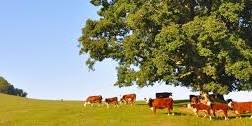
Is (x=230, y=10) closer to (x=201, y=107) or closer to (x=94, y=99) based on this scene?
(x=201, y=107)

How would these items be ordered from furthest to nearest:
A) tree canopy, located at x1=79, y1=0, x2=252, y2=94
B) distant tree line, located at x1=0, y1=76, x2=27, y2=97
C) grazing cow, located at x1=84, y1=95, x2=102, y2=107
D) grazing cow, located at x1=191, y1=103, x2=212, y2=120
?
1. distant tree line, located at x1=0, y1=76, x2=27, y2=97
2. grazing cow, located at x1=84, y1=95, x2=102, y2=107
3. tree canopy, located at x1=79, y1=0, x2=252, y2=94
4. grazing cow, located at x1=191, y1=103, x2=212, y2=120

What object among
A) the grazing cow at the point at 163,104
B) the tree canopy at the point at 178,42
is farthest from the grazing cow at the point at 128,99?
the grazing cow at the point at 163,104

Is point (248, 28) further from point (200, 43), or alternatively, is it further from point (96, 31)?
point (96, 31)

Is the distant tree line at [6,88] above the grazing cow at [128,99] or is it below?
above

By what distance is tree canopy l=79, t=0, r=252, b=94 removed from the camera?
52375 millimetres

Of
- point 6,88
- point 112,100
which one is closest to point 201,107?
point 112,100

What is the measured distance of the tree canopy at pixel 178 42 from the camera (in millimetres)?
52375

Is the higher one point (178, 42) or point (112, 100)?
point (178, 42)

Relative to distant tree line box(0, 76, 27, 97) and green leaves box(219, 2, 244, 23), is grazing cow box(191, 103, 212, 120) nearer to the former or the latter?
green leaves box(219, 2, 244, 23)

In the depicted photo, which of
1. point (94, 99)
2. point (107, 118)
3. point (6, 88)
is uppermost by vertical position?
point (6, 88)

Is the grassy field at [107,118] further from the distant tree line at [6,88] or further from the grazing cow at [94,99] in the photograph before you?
the distant tree line at [6,88]

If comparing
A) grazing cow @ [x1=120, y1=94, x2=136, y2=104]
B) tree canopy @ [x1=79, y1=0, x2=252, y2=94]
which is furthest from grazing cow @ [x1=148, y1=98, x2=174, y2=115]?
grazing cow @ [x1=120, y1=94, x2=136, y2=104]

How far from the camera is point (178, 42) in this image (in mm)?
51781

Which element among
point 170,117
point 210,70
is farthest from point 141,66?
point 170,117
